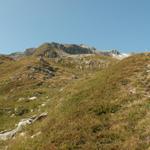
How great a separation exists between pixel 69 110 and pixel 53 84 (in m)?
33.3

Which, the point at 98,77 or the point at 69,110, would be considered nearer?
the point at 69,110

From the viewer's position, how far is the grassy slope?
61.9 ft

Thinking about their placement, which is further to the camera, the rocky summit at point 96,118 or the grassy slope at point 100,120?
the rocky summit at point 96,118

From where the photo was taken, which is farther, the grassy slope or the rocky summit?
the rocky summit

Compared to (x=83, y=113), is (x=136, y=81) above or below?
above

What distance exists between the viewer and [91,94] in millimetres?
27688

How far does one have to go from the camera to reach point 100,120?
22.0m

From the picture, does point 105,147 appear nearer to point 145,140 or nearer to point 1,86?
point 145,140

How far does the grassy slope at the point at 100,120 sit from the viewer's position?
18.9 metres

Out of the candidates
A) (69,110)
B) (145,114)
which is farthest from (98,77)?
(145,114)

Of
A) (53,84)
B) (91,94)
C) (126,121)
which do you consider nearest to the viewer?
(126,121)

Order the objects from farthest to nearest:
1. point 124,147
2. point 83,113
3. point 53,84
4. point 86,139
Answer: point 53,84, point 83,113, point 86,139, point 124,147

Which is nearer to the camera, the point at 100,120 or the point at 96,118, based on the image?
the point at 100,120

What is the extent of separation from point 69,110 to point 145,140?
8.16 m
